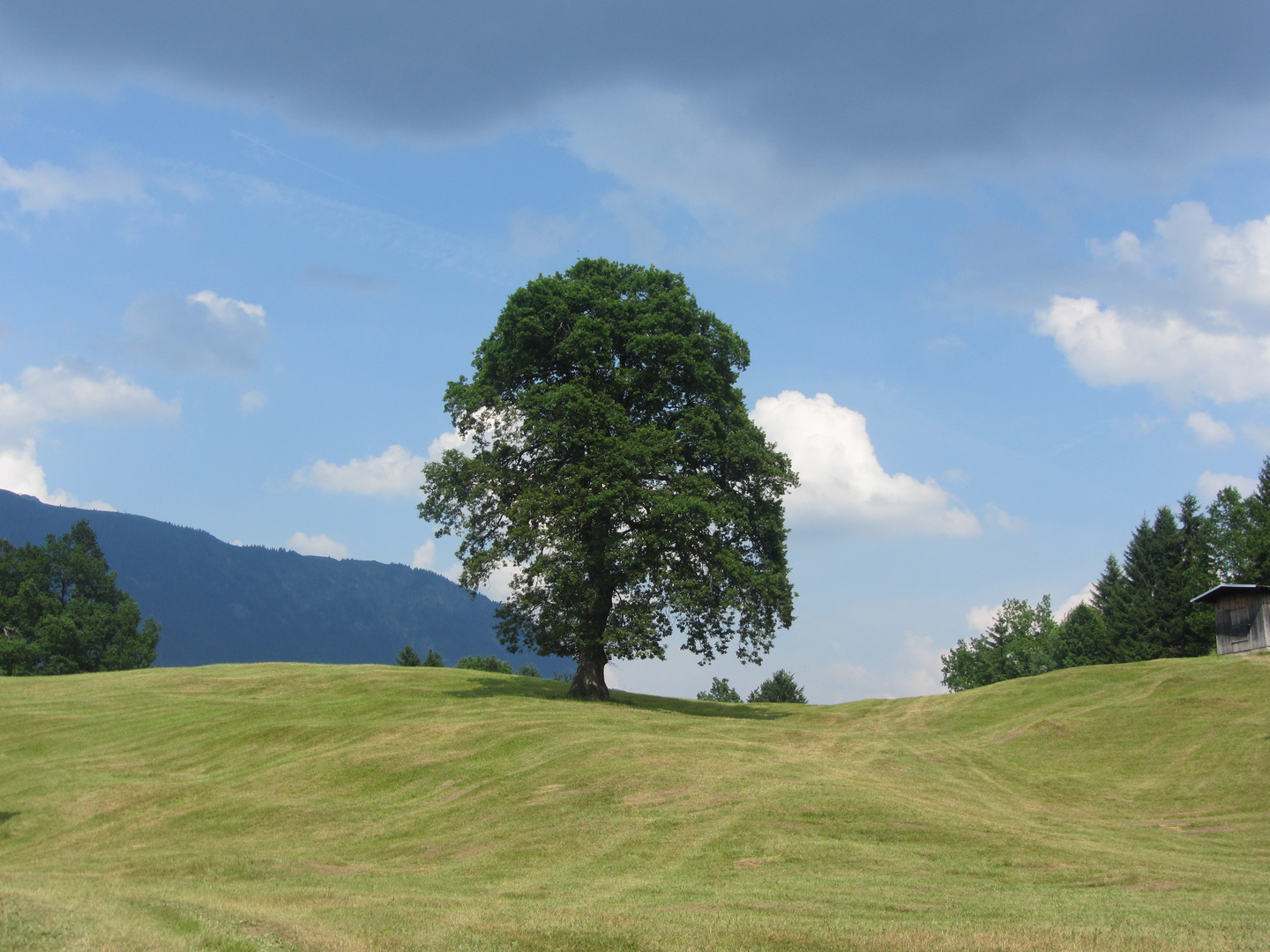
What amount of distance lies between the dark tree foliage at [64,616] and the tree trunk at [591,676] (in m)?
62.2

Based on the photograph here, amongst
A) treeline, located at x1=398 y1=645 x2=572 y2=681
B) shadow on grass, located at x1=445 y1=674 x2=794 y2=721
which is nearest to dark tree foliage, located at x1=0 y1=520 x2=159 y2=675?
treeline, located at x1=398 y1=645 x2=572 y2=681

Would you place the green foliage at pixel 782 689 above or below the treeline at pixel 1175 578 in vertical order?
below

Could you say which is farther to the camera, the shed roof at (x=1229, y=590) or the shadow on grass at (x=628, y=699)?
the shed roof at (x=1229, y=590)

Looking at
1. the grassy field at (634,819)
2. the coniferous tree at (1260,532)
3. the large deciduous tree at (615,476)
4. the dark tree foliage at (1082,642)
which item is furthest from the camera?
the dark tree foliage at (1082,642)

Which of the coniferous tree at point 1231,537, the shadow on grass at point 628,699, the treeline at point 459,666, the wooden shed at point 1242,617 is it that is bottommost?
the treeline at point 459,666

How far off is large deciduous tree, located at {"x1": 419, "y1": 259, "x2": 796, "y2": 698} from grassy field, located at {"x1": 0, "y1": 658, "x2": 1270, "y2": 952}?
14.9 ft

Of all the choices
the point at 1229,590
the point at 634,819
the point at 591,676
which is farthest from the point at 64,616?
the point at 1229,590

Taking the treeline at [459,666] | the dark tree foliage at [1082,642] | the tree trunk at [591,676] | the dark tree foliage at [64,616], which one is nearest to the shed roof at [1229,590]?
Answer: the tree trunk at [591,676]

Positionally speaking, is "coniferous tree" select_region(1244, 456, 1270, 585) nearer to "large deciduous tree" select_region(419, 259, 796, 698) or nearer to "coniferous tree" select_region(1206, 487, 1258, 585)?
"coniferous tree" select_region(1206, 487, 1258, 585)

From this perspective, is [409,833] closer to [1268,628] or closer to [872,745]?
[872,745]

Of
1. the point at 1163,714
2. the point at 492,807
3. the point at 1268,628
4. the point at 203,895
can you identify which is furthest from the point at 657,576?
the point at 1268,628

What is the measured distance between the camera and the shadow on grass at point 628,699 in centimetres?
4475

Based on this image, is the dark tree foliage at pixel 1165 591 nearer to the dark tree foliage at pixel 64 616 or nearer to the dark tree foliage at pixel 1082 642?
the dark tree foliage at pixel 1082 642

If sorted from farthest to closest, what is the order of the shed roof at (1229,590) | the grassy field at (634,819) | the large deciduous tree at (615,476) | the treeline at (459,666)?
the treeline at (459,666) < the shed roof at (1229,590) < the large deciduous tree at (615,476) < the grassy field at (634,819)
